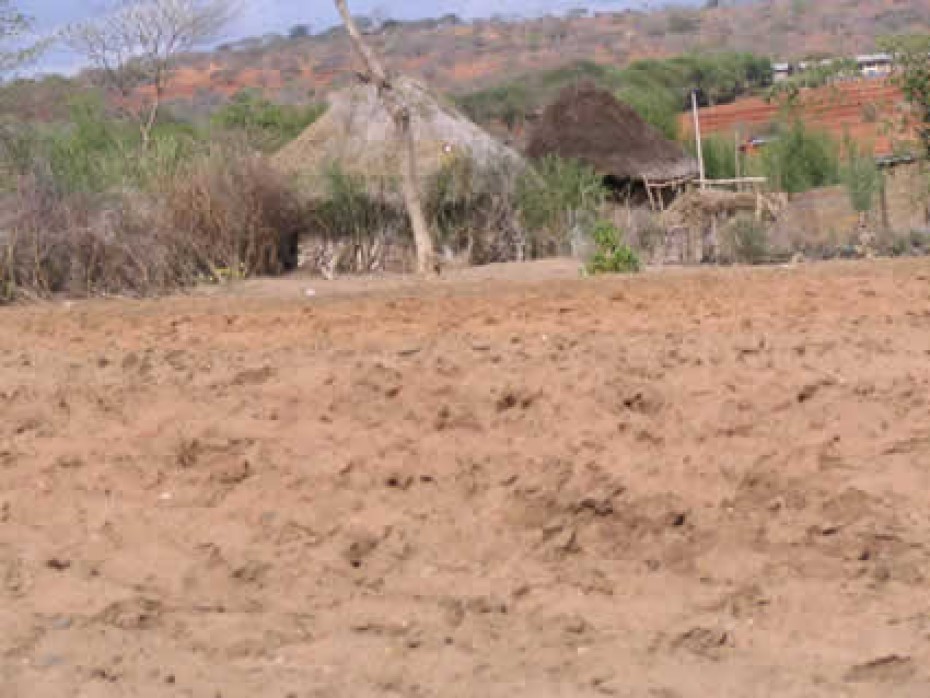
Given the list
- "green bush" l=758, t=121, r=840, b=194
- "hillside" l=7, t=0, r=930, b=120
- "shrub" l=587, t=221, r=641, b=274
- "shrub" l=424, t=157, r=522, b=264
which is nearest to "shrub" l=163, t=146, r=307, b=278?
"shrub" l=424, t=157, r=522, b=264

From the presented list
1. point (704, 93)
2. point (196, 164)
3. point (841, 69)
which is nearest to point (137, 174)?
point (196, 164)

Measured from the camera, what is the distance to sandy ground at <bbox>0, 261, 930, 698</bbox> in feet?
14.2

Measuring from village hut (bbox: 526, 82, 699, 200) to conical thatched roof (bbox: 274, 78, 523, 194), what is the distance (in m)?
4.61

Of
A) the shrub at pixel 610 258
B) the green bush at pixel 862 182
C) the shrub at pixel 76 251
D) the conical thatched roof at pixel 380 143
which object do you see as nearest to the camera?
the shrub at pixel 610 258

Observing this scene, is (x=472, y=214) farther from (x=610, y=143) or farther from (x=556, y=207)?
(x=610, y=143)

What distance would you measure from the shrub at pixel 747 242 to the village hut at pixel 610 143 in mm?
5485

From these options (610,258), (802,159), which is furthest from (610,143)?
(610,258)

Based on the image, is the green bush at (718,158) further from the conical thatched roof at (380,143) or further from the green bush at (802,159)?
the conical thatched roof at (380,143)

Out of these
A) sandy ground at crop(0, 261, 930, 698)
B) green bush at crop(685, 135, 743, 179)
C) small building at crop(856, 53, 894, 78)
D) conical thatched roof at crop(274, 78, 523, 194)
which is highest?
small building at crop(856, 53, 894, 78)

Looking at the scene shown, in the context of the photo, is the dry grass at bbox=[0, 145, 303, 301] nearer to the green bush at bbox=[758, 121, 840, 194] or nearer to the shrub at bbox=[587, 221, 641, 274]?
the shrub at bbox=[587, 221, 641, 274]

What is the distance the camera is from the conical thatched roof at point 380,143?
1592cm

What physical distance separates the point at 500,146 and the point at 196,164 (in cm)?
421

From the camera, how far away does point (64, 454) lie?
5.88m

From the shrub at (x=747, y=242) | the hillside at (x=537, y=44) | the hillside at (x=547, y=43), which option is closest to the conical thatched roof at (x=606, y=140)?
the shrub at (x=747, y=242)
